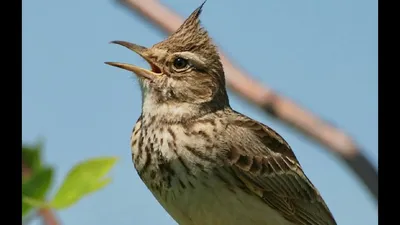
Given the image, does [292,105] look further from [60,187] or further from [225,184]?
[225,184]

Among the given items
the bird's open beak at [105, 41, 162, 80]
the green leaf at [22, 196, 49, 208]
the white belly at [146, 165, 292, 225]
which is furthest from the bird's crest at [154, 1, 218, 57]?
the green leaf at [22, 196, 49, 208]

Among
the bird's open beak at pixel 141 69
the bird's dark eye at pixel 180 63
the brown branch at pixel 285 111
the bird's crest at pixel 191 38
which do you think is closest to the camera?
the brown branch at pixel 285 111

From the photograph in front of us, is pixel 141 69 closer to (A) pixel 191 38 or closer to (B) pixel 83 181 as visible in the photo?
(A) pixel 191 38

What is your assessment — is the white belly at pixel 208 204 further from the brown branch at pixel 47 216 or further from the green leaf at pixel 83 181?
the brown branch at pixel 47 216

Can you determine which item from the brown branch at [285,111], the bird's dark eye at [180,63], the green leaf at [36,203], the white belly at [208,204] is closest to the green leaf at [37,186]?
→ the green leaf at [36,203]

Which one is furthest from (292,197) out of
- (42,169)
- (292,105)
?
(42,169)

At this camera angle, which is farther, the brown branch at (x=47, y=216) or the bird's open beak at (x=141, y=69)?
the bird's open beak at (x=141, y=69)

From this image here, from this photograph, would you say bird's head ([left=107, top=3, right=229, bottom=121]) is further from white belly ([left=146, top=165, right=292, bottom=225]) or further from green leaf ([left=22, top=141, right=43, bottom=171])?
green leaf ([left=22, top=141, right=43, bottom=171])
